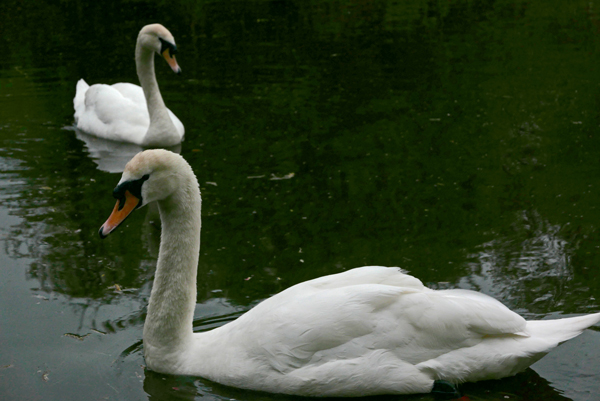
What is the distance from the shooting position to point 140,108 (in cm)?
1182

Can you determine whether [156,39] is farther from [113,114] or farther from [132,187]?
[132,187]

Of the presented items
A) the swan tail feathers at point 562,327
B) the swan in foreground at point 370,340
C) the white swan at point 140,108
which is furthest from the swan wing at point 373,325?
the white swan at point 140,108

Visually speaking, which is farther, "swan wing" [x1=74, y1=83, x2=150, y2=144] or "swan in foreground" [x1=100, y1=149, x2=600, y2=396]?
"swan wing" [x1=74, y1=83, x2=150, y2=144]

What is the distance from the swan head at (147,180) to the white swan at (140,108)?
5430 mm

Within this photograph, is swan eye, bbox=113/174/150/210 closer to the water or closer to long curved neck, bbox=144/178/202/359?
long curved neck, bbox=144/178/202/359

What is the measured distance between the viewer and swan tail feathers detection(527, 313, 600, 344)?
4812mm

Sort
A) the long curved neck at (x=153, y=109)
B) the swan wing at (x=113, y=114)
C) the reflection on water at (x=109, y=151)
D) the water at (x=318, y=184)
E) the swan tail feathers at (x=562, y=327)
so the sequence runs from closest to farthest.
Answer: the swan tail feathers at (x=562, y=327) → the water at (x=318, y=184) → the reflection on water at (x=109, y=151) → the long curved neck at (x=153, y=109) → the swan wing at (x=113, y=114)

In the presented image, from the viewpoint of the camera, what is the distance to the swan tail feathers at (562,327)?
15.8 feet

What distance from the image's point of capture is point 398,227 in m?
7.61

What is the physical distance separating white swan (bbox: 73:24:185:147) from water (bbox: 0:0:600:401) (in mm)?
343

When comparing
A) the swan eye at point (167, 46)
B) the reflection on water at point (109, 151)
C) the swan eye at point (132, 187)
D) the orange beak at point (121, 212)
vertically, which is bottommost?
the reflection on water at point (109, 151)

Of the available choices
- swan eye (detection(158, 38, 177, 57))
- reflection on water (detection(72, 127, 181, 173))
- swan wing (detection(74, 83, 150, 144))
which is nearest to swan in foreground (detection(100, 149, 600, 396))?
reflection on water (detection(72, 127, 181, 173))

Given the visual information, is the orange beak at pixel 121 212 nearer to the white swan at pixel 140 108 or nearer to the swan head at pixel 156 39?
the white swan at pixel 140 108

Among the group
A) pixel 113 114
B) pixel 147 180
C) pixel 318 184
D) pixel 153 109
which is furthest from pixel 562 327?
pixel 113 114
